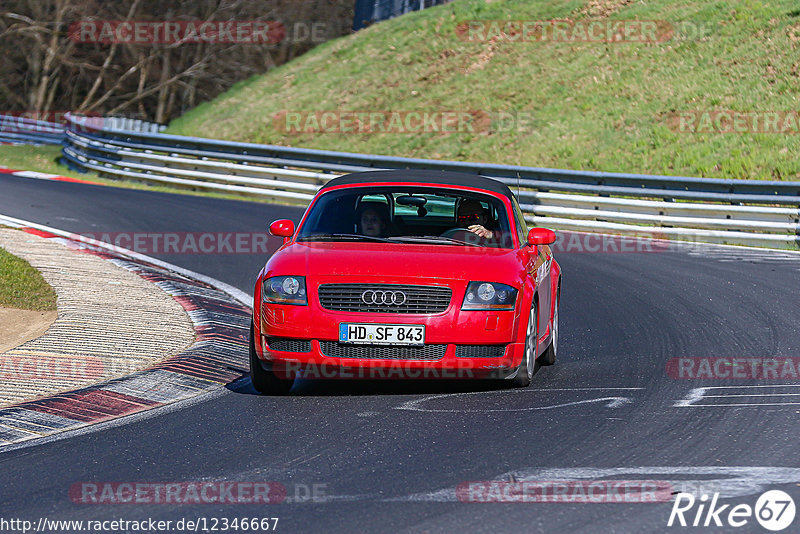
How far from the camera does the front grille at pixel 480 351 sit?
24.4 ft

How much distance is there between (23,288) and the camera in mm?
11117

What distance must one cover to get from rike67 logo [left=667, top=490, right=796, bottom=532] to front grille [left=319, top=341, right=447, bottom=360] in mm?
2521

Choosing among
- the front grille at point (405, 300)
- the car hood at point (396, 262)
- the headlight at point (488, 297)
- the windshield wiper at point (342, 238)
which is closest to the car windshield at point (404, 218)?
the windshield wiper at point (342, 238)

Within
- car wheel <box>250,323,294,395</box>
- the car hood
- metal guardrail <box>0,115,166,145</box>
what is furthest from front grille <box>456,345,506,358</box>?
metal guardrail <box>0,115,166,145</box>

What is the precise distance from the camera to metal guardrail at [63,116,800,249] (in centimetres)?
1764

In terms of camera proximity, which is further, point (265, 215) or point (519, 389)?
point (265, 215)

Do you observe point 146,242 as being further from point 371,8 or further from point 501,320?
point 371,8

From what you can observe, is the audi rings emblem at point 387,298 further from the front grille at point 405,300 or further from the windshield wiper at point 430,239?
the windshield wiper at point 430,239

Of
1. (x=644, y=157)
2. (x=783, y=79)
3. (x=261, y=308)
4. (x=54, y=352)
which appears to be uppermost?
(x=783, y=79)

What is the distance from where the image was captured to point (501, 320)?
750cm

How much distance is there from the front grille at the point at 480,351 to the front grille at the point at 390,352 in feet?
0.36

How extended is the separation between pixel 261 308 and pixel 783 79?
22950mm

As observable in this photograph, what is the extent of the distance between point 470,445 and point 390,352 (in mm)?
1317

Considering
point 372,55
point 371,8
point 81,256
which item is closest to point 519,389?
point 81,256
